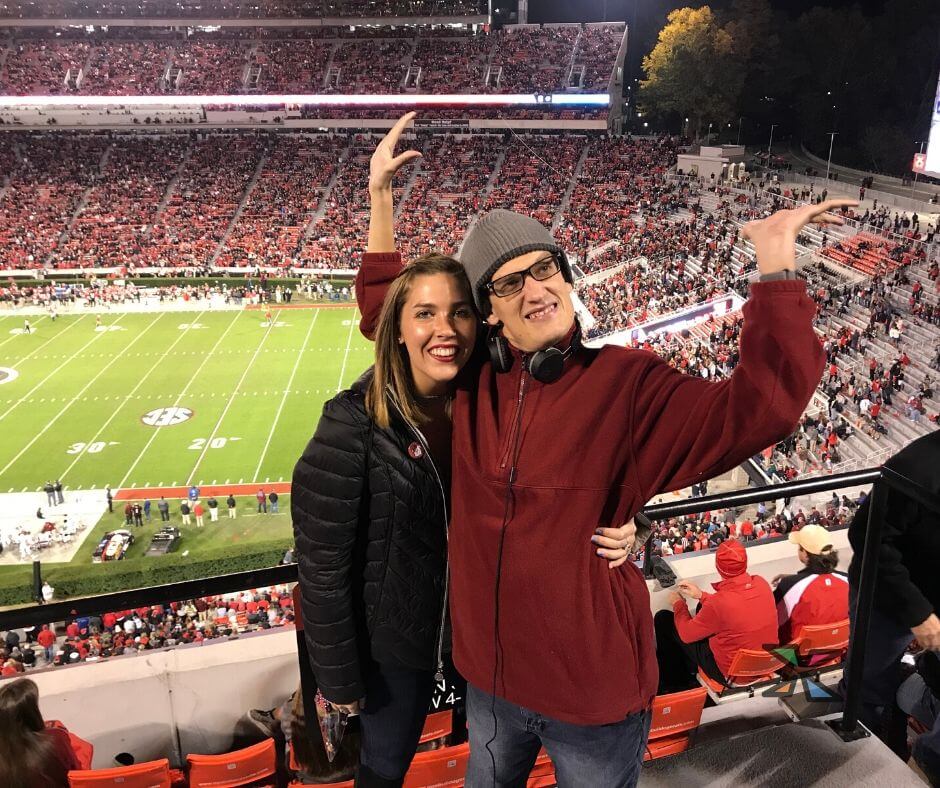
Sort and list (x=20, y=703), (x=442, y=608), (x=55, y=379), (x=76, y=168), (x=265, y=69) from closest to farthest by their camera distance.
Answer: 1. (x=442, y=608)
2. (x=20, y=703)
3. (x=55, y=379)
4. (x=76, y=168)
5. (x=265, y=69)

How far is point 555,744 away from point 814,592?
1851 millimetres

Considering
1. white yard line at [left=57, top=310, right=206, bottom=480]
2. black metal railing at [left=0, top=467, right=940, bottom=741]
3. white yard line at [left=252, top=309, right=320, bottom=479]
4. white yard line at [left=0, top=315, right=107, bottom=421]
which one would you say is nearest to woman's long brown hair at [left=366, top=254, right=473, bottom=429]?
black metal railing at [left=0, top=467, right=940, bottom=741]

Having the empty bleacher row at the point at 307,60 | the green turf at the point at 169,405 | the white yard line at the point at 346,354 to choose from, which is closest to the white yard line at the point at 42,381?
the green turf at the point at 169,405

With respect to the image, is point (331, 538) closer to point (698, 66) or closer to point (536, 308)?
point (536, 308)

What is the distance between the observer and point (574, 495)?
1.58 m

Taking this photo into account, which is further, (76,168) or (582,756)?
(76,168)

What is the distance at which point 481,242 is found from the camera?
171 cm

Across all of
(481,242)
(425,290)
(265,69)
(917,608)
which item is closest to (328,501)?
(425,290)

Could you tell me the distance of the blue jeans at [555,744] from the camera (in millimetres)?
1753

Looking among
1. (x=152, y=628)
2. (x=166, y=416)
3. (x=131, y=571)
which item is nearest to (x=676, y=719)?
(x=152, y=628)

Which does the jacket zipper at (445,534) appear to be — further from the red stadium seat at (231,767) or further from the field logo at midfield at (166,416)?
the field logo at midfield at (166,416)

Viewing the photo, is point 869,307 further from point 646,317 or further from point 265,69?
point 265,69

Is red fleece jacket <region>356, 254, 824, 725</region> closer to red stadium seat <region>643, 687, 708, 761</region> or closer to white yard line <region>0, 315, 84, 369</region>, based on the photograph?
red stadium seat <region>643, 687, 708, 761</region>

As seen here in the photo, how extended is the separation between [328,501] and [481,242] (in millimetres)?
713
